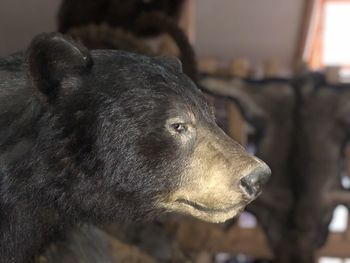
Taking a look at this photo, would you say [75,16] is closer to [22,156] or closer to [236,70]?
[236,70]

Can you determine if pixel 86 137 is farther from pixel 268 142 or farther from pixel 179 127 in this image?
pixel 268 142


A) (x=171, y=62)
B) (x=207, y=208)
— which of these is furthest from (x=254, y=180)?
(x=171, y=62)

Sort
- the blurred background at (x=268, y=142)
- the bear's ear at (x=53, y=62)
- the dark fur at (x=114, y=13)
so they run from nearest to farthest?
the bear's ear at (x=53, y=62) < the blurred background at (x=268, y=142) < the dark fur at (x=114, y=13)

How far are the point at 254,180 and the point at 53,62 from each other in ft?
0.73

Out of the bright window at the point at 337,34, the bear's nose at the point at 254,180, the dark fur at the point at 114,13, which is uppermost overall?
the bear's nose at the point at 254,180

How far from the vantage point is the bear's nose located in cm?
60

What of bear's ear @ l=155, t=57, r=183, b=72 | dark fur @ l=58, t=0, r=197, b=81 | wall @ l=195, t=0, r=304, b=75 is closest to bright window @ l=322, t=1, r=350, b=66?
wall @ l=195, t=0, r=304, b=75

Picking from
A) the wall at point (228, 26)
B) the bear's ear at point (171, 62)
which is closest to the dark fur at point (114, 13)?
the wall at point (228, 26)

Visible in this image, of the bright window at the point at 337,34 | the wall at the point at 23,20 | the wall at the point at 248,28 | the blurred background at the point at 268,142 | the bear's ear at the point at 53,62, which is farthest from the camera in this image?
the bright window at the point at 337,34

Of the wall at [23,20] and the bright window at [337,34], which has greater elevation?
the wall at [23,20]

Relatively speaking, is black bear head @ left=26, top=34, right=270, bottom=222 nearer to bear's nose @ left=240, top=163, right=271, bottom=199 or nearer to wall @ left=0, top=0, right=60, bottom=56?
bear's nose @ left=240, top=163, right=271, bottom=199

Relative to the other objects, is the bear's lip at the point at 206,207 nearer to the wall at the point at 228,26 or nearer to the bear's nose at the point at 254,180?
the bear's nose at the point at 254,180

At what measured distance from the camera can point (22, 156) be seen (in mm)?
627

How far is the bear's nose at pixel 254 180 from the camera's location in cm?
60
